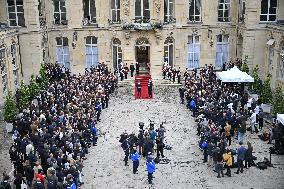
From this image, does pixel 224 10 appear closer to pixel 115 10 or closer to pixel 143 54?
pixel 143 54

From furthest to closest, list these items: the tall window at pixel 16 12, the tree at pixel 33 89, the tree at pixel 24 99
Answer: the tall window at pixel 16 12 < the tree at pixel 33 89 < the tree at pixel 24 99

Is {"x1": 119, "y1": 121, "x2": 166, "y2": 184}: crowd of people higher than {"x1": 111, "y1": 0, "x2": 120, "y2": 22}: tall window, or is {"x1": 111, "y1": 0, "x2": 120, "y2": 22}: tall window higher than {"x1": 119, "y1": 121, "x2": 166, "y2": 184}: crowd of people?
{"x1": 111, "y1": 0, "x2": 120, "y2": 22}: tall window

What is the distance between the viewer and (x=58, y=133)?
19.9 m

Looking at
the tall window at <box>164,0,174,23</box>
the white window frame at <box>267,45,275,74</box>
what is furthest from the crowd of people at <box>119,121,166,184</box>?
the tall window at <box>164,0,174,23</box>

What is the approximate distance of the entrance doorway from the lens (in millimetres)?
37578

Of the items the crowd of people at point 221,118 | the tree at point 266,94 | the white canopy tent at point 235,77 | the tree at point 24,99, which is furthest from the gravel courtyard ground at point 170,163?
the tree at point 24,99

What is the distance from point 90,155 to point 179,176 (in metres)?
5.40

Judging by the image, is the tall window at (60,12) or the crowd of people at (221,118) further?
the tall window at (60,12)

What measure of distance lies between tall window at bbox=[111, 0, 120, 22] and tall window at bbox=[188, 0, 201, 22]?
6.86 m

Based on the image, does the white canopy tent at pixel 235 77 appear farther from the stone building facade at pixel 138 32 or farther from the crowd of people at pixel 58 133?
the crowd of people at pixel 58 133

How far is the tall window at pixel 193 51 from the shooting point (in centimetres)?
3794

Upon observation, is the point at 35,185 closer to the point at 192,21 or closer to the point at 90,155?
the point at 90,155

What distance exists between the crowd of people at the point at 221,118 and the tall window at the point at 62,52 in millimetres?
12248

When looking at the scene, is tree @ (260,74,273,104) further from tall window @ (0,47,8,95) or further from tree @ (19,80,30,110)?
tall window @ (0,47,8,95)
